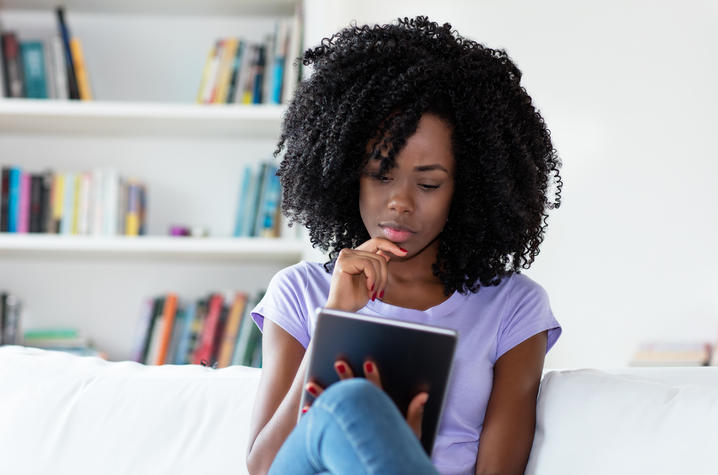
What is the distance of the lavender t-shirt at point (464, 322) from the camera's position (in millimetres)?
1152

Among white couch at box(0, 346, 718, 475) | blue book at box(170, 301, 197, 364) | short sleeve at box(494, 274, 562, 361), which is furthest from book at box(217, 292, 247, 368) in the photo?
short sleeve at box(494, 274, 562, 361)

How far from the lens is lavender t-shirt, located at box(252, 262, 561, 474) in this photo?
1152 millimetres

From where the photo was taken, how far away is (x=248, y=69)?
8.11ft

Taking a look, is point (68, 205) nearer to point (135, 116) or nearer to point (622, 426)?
point (135, 116)

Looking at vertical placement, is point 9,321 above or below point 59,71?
below

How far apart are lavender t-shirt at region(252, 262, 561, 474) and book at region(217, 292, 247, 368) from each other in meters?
1.18

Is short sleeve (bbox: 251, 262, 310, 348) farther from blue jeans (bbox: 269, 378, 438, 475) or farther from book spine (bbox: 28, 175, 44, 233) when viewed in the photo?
book spine (bbox: 28, 175, 44, 233)

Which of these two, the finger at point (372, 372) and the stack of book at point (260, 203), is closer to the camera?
the finger at point (372, 372)

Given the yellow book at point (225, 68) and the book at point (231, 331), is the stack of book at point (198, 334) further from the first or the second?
the yellow book at point (225, 68)

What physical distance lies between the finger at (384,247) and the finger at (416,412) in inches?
10.8

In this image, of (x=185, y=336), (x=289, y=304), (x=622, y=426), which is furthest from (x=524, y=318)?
(x=185, y=336)

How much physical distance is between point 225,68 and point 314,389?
1.71 metres

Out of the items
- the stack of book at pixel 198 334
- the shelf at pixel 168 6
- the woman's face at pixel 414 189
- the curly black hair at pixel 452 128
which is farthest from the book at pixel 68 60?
the woman's face at pixel 414 189

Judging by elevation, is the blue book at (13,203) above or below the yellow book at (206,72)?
below
